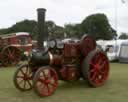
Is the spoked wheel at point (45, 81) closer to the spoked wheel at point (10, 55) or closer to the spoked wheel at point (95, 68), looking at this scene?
the spoked wheel at point (95, 68)

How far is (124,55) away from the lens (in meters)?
21.1

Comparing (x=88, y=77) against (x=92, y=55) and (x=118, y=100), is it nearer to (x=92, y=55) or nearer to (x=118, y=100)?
(x=92, y=55)

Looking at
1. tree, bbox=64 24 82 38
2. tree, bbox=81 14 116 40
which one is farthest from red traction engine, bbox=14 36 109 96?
tree, bbox=81 14 116 40

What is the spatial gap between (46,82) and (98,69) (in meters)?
2.00

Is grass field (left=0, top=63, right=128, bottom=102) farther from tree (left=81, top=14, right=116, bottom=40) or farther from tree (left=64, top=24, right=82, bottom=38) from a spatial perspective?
tree (left=81, top=14, right=116, bottom=40)

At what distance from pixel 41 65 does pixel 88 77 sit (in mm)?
1429

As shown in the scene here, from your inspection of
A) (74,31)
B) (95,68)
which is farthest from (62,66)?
(74,31)

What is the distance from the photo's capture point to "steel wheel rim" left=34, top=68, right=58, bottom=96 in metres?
7.85

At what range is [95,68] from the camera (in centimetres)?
927

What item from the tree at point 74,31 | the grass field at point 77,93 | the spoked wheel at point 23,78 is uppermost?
the tree at point 74,31

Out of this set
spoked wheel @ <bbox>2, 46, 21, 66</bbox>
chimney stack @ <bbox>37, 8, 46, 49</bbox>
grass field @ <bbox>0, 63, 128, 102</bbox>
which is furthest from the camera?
spoked wheel @ <bbox>2, 46, 21, 66</bbox>

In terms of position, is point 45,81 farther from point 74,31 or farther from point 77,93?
point 74,31

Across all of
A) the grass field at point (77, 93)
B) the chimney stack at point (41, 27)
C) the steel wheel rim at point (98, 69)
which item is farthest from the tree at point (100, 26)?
the chimney stack at point (41, 27)

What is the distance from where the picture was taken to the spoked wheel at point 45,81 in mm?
7784
